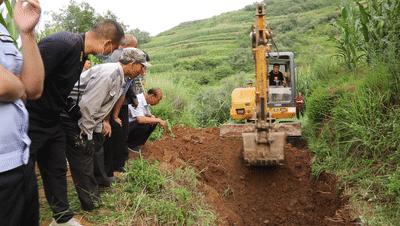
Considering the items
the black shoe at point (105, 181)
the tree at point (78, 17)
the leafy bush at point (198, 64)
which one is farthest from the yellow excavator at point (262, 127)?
the leafy bush at point (198, 64)

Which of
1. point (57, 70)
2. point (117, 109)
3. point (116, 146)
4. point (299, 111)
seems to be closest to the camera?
point (57, 70)

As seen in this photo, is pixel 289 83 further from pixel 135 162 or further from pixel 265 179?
pixel 135 162

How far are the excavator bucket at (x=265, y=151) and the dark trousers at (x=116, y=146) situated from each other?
70.1 inches

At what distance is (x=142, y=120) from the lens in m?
5.86

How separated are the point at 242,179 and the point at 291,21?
111 feet

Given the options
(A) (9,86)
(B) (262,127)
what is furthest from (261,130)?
(A) (9,86)

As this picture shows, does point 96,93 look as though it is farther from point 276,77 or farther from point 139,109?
point 276,77

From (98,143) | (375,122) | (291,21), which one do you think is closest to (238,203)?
(375,122)

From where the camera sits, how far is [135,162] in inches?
202

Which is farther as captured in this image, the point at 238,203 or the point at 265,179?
the point at 265,179

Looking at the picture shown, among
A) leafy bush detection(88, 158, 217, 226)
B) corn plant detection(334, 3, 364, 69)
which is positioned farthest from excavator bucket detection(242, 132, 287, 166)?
corn plant detection(334, 3, 364, 69)

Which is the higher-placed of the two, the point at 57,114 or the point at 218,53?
the point at 57,114

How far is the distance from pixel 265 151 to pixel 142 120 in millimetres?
1704

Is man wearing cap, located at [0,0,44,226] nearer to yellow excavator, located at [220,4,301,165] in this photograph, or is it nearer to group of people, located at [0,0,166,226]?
group of people, located at [0,0,166,226]
